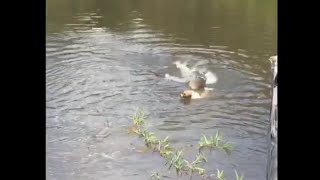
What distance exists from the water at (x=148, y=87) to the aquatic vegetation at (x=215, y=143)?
0.13 ft

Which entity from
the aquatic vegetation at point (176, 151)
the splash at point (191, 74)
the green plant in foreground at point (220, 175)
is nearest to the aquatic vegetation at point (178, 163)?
the aquatic vegetation at point (176, 151)

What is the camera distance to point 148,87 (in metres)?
3.38

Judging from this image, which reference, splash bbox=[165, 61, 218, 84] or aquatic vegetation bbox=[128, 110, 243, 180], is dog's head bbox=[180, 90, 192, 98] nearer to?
splash bbox=[165, 61, 218, 84]

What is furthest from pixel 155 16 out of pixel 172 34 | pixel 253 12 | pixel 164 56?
pixel 164 56

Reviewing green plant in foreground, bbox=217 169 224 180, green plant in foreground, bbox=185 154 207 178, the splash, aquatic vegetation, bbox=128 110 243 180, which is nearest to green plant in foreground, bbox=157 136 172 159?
aquatic vegetation, bbox=128 110 243 180

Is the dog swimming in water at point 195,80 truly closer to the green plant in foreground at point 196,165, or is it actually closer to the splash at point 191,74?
the splash at point 191,74

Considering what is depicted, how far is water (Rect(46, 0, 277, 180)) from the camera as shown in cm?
254

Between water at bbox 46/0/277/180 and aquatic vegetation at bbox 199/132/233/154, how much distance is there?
0.13 ft

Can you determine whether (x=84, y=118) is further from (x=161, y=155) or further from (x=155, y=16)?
(x=155, y=16)

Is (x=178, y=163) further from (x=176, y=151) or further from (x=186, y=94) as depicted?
(x=186, y=94)

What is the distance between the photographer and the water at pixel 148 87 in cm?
254

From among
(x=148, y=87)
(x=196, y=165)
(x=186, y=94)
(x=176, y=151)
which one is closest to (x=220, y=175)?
(x=196, y=165)
